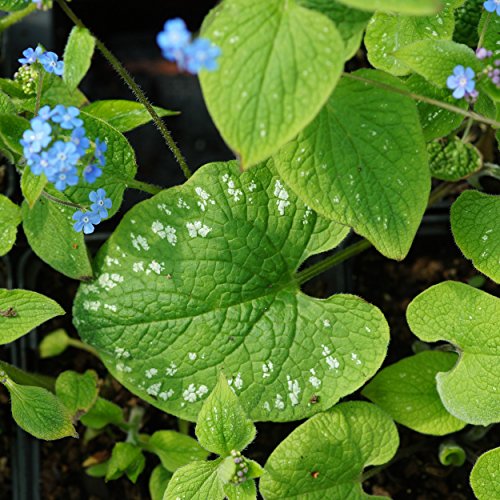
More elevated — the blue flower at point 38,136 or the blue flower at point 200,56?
the blue flower at point 200,56

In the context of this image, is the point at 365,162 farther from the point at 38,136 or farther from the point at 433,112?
the point at 38,136

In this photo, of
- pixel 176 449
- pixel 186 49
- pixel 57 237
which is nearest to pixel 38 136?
pixel 186 49

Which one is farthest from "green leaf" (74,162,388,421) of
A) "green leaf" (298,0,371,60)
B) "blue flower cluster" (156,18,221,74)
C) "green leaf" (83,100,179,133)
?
"blue flower cluster" (156,18,221,74)

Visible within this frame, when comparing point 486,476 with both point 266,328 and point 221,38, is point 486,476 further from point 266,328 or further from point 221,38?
point 221,38

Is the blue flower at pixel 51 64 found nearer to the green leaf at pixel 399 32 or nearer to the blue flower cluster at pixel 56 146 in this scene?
the blue flower cluster at pixel 56 146

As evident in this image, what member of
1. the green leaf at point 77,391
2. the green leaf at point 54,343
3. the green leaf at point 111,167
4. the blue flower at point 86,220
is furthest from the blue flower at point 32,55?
the green leaf at point 54,343
